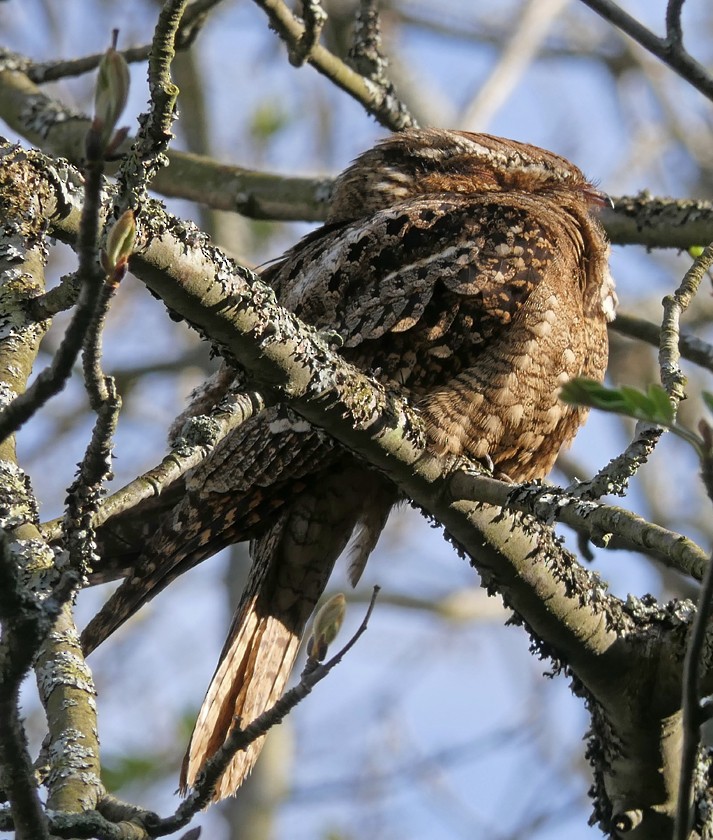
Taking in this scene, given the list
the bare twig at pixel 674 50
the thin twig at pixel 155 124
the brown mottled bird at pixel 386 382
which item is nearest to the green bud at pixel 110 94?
the thin twig at pixel 155 124

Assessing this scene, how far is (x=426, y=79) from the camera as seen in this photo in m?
9.40

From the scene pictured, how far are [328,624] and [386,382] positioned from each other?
1.31m

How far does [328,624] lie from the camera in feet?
6.61

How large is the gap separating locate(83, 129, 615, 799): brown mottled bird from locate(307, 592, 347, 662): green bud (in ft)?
3.29

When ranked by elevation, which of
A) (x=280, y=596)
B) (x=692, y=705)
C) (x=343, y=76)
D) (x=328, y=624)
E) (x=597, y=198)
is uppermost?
(x=343, y=76)

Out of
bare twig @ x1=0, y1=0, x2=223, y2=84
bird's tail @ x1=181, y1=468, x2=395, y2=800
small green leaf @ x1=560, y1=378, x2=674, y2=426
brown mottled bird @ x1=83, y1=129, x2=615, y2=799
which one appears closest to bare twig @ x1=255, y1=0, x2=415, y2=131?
bare twig @ x1=0, y1=0, x2=223, y2=84

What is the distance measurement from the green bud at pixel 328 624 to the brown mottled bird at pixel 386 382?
3.29 ft

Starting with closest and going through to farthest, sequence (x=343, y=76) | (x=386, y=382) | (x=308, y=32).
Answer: (x=386, y=382)
(x=308, y=32)
(x=343, y=76)

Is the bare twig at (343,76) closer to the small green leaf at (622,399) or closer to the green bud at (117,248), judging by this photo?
the green bud at (117,248)

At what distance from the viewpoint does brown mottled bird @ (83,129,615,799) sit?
3.18m

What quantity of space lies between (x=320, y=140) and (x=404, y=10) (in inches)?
59.6

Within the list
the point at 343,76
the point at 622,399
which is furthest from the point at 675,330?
the point at 343,76

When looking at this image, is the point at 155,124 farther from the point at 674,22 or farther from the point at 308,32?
the point at 308,32

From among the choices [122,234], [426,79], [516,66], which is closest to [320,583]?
[122,234]
